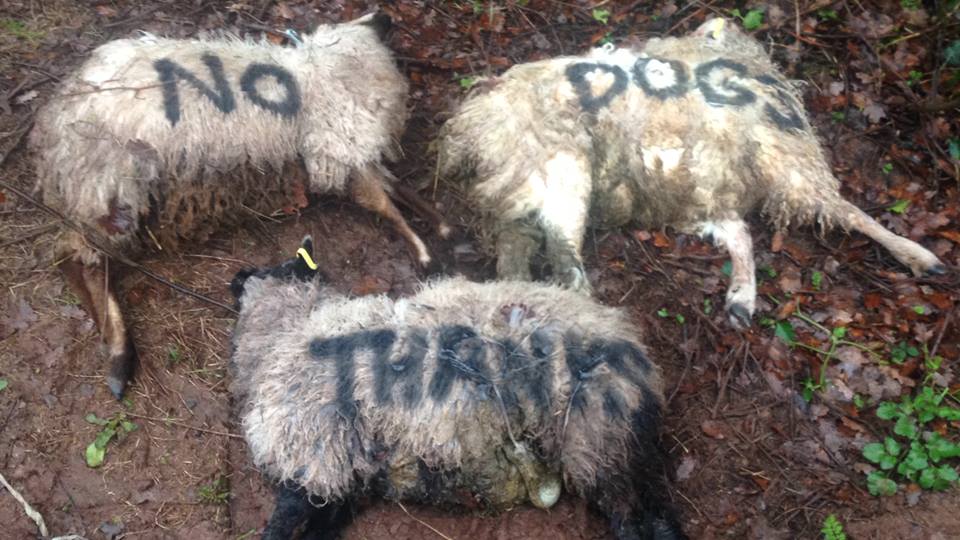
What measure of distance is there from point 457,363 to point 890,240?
105 inches

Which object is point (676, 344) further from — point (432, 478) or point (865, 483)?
point (432, 478)

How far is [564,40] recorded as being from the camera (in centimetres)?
523

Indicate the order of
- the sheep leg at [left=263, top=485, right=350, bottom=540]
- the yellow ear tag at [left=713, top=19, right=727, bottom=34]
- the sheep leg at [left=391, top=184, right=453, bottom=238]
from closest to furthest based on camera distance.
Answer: the sheep leg at [left=263, top=485, right=350, bottom=540] → the sheep leg at [left=391, top=184, right=453, bottom=238] → the yellow ear tag at [left=713, top=19, right=727, bottom=34]

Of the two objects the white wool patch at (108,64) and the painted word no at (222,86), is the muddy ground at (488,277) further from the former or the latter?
the white wool patch at (108,64)

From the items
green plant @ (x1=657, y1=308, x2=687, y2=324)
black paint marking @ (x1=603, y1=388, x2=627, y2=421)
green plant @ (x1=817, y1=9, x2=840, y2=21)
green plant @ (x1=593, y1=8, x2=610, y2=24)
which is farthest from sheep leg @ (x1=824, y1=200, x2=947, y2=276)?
green plant @ (x1=593, y1=8, x2=610, y2=24)

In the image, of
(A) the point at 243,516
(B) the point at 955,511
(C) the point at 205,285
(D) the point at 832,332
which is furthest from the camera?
(C) the point at 205,285

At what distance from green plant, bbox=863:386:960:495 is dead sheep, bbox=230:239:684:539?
1.09 meters

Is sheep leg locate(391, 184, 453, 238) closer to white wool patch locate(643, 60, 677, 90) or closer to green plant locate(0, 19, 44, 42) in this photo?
white wool patch locate(643, 60, 677, 90)

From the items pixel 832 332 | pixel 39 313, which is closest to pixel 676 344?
pixel 832 332

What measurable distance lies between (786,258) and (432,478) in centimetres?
250

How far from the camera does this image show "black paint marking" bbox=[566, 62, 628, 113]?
4.16 metres

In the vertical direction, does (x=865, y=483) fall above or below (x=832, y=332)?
below

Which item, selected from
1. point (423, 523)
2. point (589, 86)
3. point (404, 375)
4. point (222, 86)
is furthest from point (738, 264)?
point (222, 86)

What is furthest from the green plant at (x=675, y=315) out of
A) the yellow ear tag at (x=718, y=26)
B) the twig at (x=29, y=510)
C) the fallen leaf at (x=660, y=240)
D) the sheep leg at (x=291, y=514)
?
the twig at (x=29, y=510)
